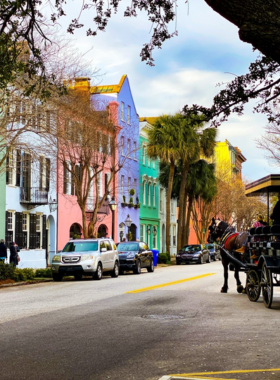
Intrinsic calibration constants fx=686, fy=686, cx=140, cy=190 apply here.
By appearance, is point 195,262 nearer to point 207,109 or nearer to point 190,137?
point 190,137

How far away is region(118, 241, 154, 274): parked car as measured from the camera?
110 ft

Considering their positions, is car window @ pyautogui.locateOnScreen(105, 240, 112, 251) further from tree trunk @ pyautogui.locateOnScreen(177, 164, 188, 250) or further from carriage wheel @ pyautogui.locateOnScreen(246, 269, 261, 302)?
tree trunk @ pyautogui.locateOnScreen(177, 164, 188, 250)

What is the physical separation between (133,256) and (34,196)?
31.6 feet

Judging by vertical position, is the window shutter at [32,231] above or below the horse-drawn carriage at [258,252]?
above

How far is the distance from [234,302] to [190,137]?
37.1m

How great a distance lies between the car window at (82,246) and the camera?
94.2 feet

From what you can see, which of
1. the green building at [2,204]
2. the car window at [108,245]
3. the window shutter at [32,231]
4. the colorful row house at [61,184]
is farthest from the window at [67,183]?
the car window at [108,245]

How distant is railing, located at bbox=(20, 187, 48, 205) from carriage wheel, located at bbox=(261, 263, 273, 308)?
26.5 meters

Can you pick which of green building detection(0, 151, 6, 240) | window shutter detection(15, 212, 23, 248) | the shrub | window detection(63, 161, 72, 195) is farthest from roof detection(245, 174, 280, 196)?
window detection(63, 161, 72, 195)

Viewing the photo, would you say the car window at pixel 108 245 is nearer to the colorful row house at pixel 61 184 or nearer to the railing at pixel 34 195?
the colorful row house at pixel 61 184

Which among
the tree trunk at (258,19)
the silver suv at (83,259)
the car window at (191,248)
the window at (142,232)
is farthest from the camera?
the window at (142,232)

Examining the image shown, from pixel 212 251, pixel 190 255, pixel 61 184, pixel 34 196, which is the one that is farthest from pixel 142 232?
pixel 34 196

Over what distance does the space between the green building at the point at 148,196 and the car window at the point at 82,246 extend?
35.0m

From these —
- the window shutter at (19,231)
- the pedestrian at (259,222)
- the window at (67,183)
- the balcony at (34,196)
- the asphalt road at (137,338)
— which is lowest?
the asphalt road at (137,338)
